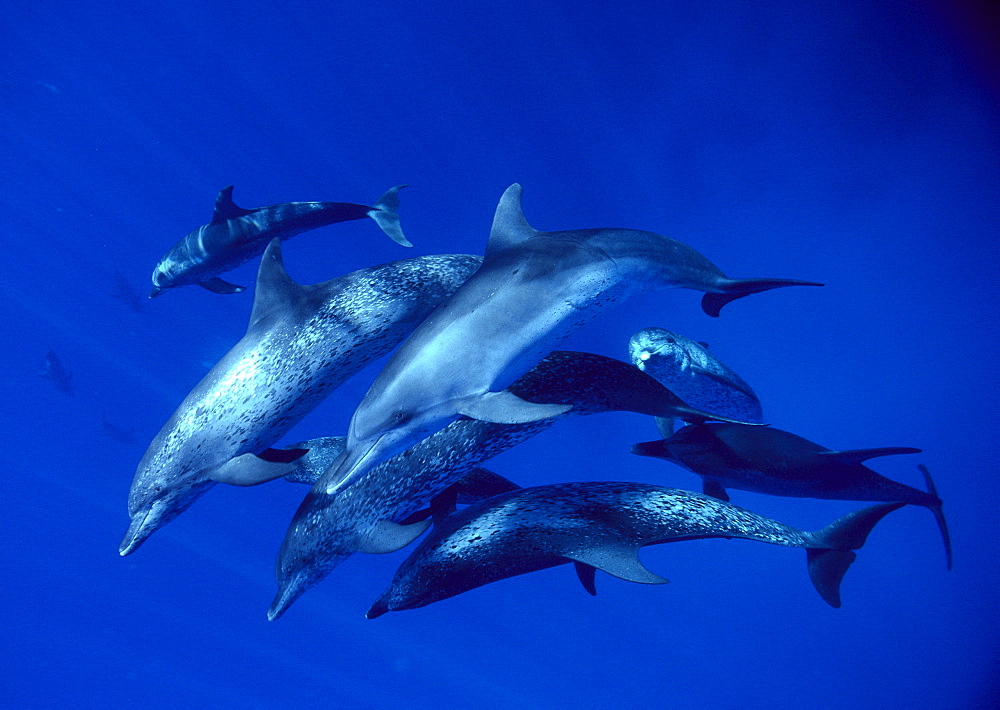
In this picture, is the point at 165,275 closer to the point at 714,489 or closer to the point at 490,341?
the point at 490,341

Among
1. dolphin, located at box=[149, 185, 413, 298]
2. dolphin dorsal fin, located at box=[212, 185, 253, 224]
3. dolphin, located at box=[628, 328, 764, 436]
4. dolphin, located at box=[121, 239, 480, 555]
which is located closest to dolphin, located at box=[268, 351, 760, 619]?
dolphin, located at box=[121, 239, 480, 555]

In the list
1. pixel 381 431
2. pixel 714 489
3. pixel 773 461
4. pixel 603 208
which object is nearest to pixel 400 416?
pixel 381 431

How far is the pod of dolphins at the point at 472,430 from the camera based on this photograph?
9.69ft

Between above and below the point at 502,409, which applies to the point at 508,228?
above

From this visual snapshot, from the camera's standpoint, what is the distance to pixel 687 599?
30.1m

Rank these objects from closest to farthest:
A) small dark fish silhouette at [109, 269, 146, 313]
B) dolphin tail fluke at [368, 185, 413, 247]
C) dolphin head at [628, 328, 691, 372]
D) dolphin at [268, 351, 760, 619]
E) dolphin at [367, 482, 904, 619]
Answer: dolphin at [367, 482, 904, 619] → dolphin at [268, 351, 760, 619] → dolphin head at [628, 328, 691, 372] → dolphin tail fluke at [368, 185, 413, 247] → small dark fish silhouette at [109, 269, 146, 313]

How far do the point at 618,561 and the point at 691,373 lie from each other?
371 cm

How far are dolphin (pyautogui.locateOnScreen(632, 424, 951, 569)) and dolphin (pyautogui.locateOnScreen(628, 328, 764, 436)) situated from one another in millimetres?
1349

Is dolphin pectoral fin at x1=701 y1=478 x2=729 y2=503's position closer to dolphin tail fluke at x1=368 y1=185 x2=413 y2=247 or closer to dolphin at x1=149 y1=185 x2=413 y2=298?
dolphin at x1=149 y1=185 x2=413 y2=298

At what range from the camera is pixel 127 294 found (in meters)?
19.6

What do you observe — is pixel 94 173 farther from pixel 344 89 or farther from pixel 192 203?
pixel 344 89

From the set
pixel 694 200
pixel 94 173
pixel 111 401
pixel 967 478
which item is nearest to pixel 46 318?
pixel 111 401

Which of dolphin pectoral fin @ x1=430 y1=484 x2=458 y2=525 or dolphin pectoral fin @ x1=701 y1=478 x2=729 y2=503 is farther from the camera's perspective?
dolphin pectoral fin @ x1=701 y1=478 x2=729 y2=503

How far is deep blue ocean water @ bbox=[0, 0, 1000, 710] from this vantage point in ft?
34.6
